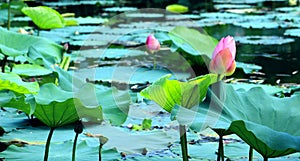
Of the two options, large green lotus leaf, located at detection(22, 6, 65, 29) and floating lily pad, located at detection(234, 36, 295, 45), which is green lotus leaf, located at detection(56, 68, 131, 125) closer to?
large green lotus leaf, located at detection(22, 6, 65, 29)

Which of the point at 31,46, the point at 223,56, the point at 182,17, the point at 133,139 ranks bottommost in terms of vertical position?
the point at 182,17

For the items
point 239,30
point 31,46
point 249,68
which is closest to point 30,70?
point 31,46

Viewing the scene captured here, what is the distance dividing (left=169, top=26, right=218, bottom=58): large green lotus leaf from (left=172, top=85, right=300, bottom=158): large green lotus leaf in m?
1.34

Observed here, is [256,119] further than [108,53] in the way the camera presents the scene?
No

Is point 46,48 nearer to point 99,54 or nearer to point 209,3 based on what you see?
point 99,54

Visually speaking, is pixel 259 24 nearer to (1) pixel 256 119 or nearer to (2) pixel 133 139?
(2) pixel 133 139

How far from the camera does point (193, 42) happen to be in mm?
2600

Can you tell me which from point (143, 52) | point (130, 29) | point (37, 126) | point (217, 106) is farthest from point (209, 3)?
point (217, 106)

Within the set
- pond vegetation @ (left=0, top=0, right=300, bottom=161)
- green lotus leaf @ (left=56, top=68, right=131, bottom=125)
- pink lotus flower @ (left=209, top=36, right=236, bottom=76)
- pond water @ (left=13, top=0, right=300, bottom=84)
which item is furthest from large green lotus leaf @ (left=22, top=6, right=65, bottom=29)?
pink lotus flower @ (left=209, top=36, right=236, bottom=76)

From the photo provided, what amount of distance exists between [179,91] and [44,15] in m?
1.57

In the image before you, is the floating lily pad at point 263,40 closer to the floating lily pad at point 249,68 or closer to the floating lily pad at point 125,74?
the floating lily pad at point 249,68

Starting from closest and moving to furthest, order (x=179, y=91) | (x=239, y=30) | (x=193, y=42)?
(x=179, y=91), (x=193, y=42), (x=239, y=30)

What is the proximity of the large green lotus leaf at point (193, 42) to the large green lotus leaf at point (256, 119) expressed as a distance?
1.34 metres

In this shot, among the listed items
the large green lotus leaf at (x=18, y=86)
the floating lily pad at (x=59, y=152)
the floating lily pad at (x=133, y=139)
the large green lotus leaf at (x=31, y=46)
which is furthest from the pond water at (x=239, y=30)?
the large green lotus leaf at (x=18, y=86)
